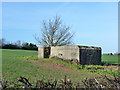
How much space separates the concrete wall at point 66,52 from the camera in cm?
988

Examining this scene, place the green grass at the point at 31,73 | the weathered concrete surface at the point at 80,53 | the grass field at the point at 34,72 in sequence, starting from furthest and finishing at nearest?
the weathered concrete surface at the point at 80,53, the grass field at the point at 34,72, the green grass at the point at 31,73

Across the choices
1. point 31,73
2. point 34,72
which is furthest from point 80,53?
point 31,73

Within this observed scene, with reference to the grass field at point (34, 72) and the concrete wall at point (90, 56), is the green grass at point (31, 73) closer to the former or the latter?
the grass field at point (34, 72)

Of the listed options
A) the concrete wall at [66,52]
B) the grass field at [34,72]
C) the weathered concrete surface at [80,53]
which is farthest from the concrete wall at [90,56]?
the grass field at [34,72]

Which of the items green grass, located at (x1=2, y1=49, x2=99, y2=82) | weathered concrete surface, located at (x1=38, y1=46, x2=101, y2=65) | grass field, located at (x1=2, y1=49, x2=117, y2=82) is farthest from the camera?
weathered concrete surface, located at (x1=38, y1=46, x2=101, y2=65)

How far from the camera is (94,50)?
34.8ft

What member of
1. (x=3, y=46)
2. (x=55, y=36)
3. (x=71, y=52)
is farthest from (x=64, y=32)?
(x=3, y=46)

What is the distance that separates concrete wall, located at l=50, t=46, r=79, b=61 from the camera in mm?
9875

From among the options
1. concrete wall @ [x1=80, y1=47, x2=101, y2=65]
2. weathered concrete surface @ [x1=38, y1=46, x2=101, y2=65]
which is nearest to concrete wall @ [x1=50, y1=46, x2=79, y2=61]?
weathered concrete surface @ [x1=38, y1=46, x2=101, y2=65]

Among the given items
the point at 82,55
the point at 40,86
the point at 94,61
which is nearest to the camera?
the point at 40,86

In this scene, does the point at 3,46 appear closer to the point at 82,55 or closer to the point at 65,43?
the point at 65,43

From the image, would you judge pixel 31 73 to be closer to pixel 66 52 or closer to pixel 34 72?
pixel 34 72

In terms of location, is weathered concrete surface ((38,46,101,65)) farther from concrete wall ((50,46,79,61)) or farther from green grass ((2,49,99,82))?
green grass ((2,49,99,82))

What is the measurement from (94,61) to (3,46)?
1213 centimetres
